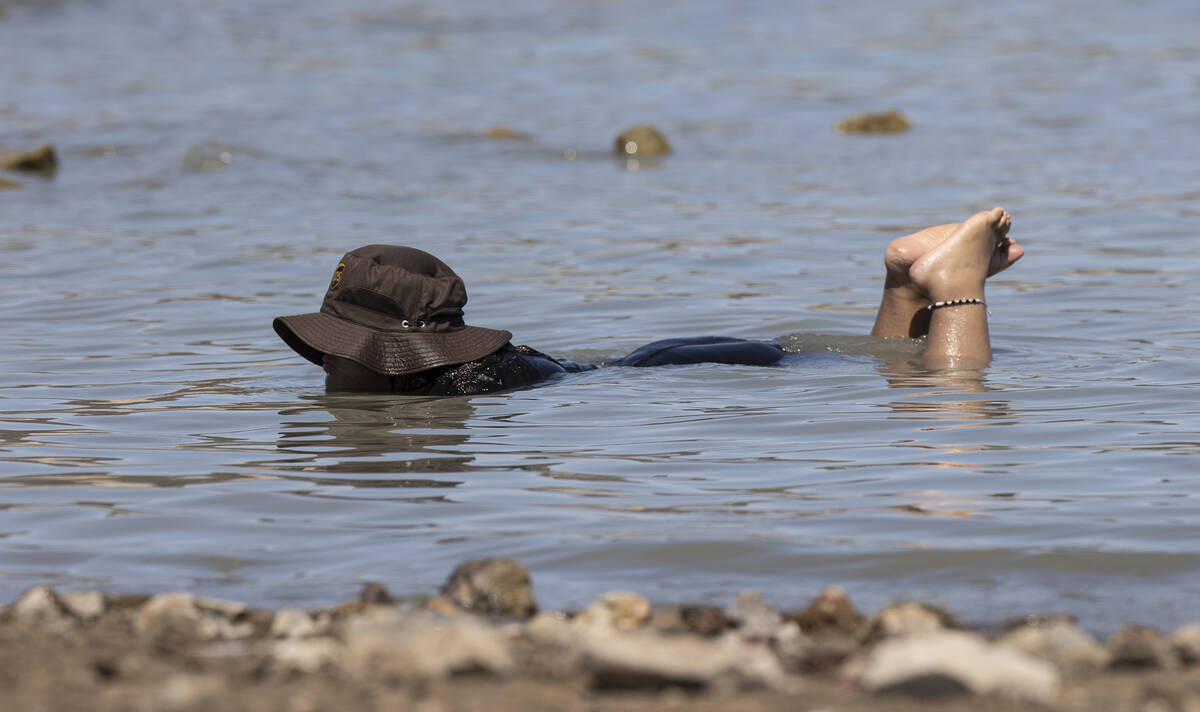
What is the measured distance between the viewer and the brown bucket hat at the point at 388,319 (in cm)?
605

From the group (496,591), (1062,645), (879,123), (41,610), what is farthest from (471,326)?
(879,123)

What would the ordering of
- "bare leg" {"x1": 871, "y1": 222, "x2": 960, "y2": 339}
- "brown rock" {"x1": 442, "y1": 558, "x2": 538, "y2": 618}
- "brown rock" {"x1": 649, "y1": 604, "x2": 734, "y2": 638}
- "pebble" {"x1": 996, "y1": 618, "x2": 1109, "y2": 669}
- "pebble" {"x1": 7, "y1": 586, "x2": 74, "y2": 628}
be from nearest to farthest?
"pebble" {"x1": 996, "y1": 618, "x2": 1109, "y2": 669}, "brown rock" {"x1": 649, "y1": 604, "x2": 734, "y2": 638}, "pebble" {"x1": 7, "y1": 586, "x2": 74, "y2": 628}, "brown rock" {"x1": 442, "y1": 558, "x2": 538, "y2": 618}, "bare leg" {"x1": 871, "y1": 222, "x2": 960, "y2": 339}

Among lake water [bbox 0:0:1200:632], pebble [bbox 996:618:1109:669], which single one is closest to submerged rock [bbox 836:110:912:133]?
lake water [bbox 0:0:1200:632]

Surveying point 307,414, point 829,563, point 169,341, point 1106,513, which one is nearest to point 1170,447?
point 1106,513

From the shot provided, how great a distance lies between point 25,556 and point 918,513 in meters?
2.54

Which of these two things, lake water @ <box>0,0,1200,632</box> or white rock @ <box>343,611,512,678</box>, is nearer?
white rock @ <box>343,611,512,678</box>

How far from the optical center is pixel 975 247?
6742 mm

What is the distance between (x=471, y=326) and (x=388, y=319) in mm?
412

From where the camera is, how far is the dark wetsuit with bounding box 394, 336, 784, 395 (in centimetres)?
639

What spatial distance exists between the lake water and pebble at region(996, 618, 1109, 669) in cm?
40

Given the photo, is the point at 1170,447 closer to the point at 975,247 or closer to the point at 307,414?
the point at 975,247

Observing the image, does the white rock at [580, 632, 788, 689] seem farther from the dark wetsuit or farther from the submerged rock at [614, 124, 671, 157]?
the submerged rock at [614, 124, 671, 157]

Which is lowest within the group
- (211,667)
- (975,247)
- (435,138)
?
(211,667)

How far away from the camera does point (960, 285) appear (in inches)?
265
